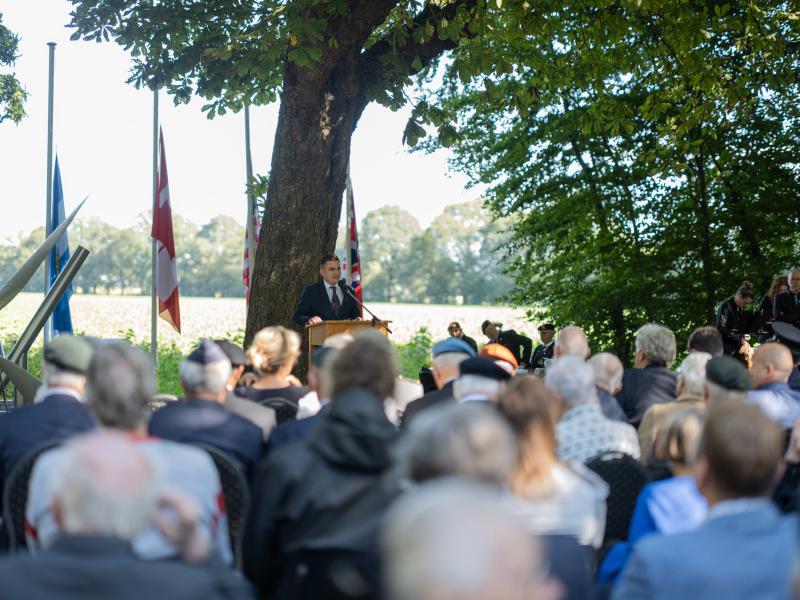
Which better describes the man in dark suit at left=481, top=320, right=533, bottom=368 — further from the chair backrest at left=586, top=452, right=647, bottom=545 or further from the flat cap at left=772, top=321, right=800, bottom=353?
the chair backrest at left=586, top=452, right=647, bottom=545

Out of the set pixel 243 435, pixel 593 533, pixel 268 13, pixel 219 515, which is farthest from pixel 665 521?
pixel 268 13

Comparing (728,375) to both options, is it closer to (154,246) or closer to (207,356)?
(207,356)

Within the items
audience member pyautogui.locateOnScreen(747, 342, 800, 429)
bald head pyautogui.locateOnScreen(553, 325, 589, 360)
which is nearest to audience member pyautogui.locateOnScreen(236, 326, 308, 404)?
bald head pyautogui.locateOnScreen(553, 325, 589, 360)

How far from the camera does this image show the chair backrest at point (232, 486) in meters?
3.94

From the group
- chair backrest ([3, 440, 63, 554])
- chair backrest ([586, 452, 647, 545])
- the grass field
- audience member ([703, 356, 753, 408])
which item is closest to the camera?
chair backrest ([3, 440, 63, 554])

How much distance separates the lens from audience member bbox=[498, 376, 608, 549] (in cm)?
→ 319

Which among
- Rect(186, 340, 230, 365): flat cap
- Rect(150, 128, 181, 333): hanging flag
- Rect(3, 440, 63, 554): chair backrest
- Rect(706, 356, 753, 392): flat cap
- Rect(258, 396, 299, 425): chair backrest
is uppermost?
Rect(150, 128, 181, 333): hanging flag

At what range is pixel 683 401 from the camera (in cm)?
547

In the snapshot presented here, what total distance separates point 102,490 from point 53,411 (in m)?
2.11

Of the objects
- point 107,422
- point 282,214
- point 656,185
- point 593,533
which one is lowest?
point 593,533

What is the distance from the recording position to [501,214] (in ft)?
66.6

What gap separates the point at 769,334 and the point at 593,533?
1046 centimetres

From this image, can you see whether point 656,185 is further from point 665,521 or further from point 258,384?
point 665,521

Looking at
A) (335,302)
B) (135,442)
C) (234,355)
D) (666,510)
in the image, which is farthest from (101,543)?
(335,302)
